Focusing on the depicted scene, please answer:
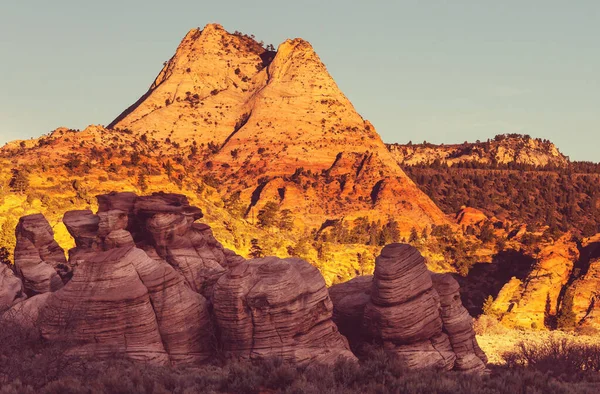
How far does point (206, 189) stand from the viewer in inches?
2901

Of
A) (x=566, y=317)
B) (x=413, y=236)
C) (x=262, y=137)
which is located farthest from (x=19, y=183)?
(x=262, y=137)

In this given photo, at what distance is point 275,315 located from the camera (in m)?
19.4

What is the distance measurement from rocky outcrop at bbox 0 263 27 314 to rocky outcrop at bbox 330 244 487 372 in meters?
13.1

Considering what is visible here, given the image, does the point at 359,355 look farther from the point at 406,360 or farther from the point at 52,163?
the point at 52,163

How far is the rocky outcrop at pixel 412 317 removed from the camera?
21.4 metres

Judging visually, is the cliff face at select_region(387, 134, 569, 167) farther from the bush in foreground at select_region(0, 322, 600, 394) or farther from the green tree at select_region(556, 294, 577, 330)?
the bush in foreground at select_region(0, 322, 600, 394)

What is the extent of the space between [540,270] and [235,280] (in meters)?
52.0

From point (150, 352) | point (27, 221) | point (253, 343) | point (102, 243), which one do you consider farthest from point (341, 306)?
point (27, 221)

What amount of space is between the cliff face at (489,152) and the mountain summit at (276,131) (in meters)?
61.0

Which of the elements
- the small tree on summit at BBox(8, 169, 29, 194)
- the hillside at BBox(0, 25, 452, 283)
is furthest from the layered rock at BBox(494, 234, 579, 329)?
the small tree on summit at BBox(8, 169, 29, 194)

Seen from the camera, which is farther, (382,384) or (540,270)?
(540,270)

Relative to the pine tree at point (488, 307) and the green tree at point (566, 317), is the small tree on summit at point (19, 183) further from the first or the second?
the green tree at point (566, 317)

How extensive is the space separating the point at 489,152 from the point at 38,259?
170598 millimetres

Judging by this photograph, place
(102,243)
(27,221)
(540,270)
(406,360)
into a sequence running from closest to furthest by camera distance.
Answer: (406,360)
(102,243)
(27,221)
(540,270)
